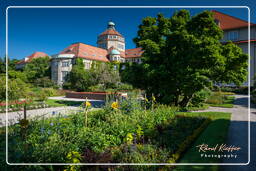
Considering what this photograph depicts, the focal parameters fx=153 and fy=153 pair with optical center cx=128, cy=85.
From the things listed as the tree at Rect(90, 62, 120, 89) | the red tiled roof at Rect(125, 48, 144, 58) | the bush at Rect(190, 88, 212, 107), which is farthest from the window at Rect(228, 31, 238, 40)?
the red tiled roof at Rect(125, 48, 144, 58)

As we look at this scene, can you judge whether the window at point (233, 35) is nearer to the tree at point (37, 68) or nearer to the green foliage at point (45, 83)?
the green foliage at point (45, 83)

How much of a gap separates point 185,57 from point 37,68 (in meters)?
32.7

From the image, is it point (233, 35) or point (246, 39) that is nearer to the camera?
Answer: point (246, 39)

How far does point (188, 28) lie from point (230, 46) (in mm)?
2899

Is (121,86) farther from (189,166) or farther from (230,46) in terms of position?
(189,166)

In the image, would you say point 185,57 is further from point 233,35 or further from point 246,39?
point 233,35

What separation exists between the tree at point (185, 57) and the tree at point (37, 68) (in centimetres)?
2567

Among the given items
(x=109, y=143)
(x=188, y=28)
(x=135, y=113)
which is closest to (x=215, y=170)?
(x=109, y=143)

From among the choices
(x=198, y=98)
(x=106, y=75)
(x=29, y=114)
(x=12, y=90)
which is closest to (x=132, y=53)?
(x=29, y=114)

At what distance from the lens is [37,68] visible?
3241 cm

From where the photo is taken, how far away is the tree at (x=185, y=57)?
8.27 meters

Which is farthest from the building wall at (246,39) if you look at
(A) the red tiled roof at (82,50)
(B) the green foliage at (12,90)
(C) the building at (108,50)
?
(B) the green foliage at (12,90)

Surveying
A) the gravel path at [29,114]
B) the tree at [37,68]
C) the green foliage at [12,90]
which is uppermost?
the tree at [37,68]

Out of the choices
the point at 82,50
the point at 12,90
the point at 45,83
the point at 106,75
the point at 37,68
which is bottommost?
the point at 12,90
